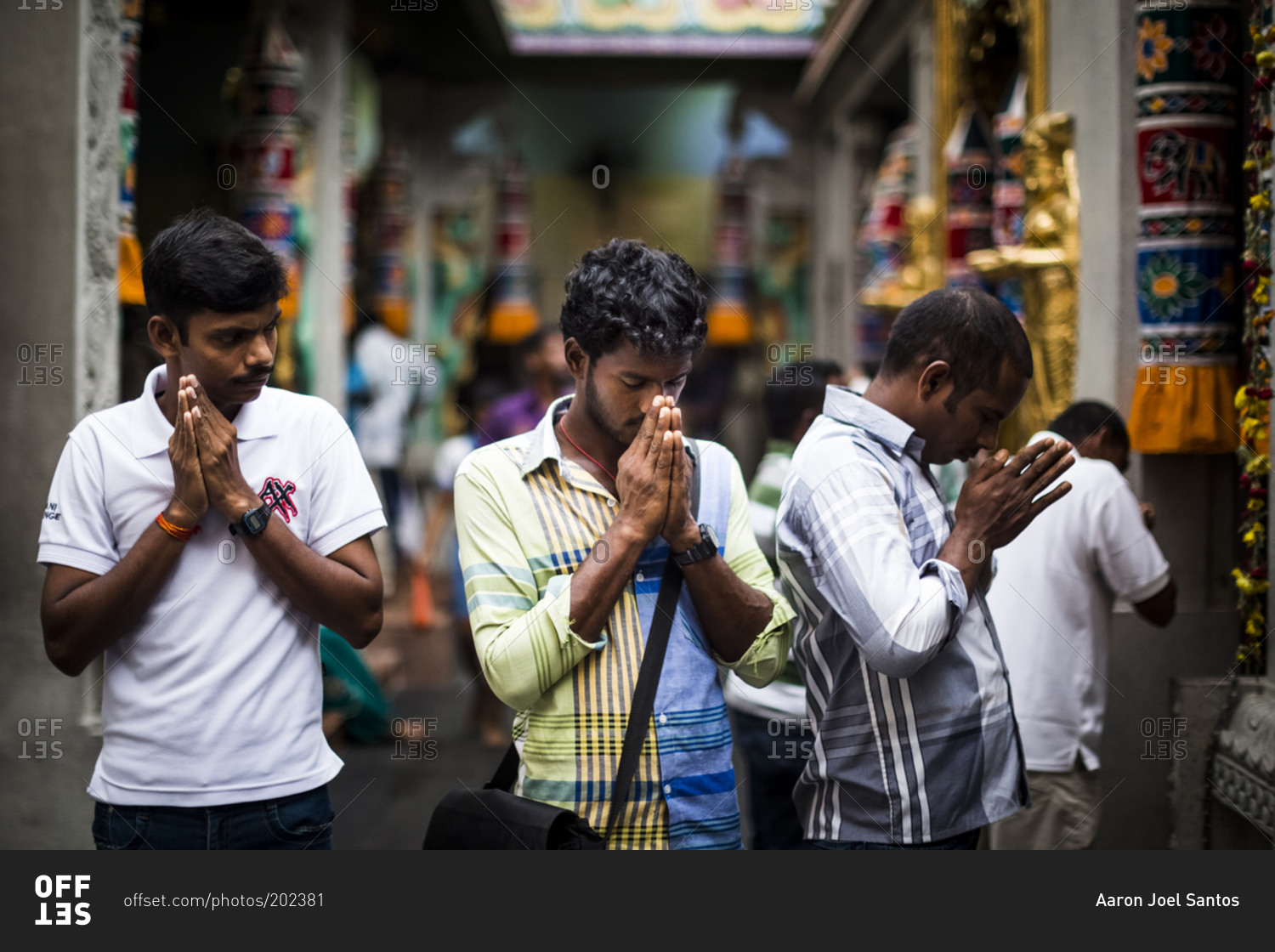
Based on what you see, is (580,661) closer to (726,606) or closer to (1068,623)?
(726,606)

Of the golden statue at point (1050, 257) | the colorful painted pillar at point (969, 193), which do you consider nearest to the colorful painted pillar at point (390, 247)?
the colorful painted pillar at point (969, 193)

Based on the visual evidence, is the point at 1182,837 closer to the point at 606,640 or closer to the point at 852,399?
the point at 852,399

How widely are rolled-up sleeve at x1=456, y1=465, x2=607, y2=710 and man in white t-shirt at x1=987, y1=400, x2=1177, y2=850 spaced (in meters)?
1.59

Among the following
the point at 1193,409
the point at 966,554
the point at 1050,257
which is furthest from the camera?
the point at 1050,257

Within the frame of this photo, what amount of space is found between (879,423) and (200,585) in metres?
1.15

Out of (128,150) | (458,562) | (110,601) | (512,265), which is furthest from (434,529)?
(110,601)

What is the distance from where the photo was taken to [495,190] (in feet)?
38.1

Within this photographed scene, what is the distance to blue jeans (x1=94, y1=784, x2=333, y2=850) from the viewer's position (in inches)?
74.4

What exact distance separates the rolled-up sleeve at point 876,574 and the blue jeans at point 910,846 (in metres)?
0.28

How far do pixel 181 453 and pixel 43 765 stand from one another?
184cm

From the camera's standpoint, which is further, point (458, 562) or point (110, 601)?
point (458, 562)

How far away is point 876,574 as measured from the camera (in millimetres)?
1836

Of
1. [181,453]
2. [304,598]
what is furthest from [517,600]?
[181,453]

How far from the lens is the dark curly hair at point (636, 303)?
182 centimetres
